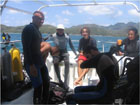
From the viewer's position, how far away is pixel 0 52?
2.34 metres

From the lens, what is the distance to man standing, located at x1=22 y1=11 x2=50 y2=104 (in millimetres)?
1973

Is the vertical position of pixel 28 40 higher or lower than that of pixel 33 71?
higher

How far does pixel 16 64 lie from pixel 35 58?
2.66 ft

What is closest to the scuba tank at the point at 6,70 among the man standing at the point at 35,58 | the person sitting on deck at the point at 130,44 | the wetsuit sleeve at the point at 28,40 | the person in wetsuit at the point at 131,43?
the man standing at the point at 35,58

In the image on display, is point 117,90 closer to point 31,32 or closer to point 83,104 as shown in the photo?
point 83,104

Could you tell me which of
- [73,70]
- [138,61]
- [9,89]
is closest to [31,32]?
[9,89]

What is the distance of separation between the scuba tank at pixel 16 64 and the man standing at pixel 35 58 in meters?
0.64

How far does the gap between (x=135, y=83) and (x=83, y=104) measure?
25.9 inches

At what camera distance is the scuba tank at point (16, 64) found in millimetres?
2715

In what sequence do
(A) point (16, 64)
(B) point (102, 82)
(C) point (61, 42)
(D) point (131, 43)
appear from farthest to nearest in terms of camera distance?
(C) point (61, 42)
(A) point (16, 64)
(D) point (131, 43)
(B) point (102, 82)

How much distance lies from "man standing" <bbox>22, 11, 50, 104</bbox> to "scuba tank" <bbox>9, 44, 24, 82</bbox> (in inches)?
25.2

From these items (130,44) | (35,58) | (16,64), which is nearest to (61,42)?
(16,64)

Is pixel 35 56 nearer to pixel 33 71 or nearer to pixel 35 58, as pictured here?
pixel 35 58

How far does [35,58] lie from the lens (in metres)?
2.07
